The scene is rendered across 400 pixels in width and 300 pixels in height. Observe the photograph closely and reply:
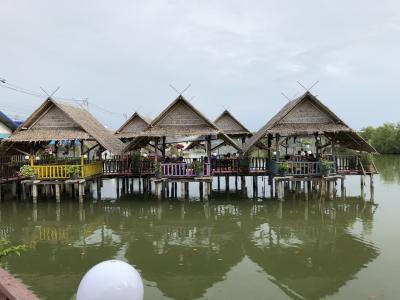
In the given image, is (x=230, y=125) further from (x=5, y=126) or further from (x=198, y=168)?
(x=5, y=126)

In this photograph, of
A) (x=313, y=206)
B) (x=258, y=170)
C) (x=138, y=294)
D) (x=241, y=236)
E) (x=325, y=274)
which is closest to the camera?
(x=138, y=294)

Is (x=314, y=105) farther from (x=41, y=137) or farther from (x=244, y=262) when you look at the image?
(x=41, y=137)

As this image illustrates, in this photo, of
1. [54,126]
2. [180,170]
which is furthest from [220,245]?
[54,126]

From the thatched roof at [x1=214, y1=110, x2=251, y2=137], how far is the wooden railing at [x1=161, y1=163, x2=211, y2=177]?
7.79 meters

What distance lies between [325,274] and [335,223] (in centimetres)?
497

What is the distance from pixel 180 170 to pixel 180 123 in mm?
1896

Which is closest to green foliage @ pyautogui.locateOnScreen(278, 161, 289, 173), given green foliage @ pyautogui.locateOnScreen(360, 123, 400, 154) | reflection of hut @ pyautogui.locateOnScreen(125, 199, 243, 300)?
reflection of hut @ pyautogui.locateOnScreen(125, 199, 243, 300)

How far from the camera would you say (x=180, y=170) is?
16312 millimetres

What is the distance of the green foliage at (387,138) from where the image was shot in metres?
56.1

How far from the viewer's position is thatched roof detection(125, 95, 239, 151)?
16.1 meters

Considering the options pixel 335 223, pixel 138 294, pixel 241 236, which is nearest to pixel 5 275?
pixel 138 294

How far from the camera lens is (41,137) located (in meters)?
15.7

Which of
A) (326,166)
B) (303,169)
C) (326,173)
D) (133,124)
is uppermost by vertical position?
(133,124)

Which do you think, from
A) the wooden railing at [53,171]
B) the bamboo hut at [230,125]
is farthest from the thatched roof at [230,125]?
the wooden railing at [53,171]
